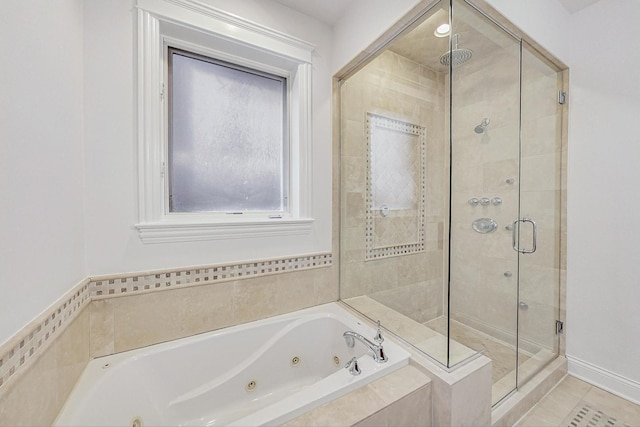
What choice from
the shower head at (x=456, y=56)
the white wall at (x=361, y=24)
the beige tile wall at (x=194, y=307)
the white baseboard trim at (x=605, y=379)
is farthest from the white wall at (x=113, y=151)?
the white baseboard trim at (x=605, y=379)

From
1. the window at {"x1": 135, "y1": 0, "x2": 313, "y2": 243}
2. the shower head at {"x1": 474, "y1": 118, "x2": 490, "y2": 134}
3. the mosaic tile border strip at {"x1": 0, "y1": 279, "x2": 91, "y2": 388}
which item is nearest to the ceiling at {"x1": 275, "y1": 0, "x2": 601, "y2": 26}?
the window at {"x1": 135, "y1": 0, "x2": 313, "y2": 243}

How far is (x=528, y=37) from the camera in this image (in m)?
1.49

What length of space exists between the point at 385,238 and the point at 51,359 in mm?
1803

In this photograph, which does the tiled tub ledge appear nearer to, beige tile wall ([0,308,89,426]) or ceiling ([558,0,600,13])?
beige tile wall ([0,308,89,426])

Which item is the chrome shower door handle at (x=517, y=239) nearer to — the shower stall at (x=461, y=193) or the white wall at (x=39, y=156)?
the shower stall at (x=461, y=193)

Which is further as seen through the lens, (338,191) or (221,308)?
(338,191)

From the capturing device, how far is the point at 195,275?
4.55 feet

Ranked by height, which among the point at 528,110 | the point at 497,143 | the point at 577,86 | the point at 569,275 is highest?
the point at 577,86

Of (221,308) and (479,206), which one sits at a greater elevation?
(479,206)

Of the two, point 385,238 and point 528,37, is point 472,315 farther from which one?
point 528,37

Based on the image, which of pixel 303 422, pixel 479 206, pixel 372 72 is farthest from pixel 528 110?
pixel 303 422

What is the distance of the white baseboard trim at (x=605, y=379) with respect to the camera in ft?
4.83

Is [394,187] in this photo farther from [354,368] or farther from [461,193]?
[354,368]

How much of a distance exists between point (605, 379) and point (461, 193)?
1474mm
